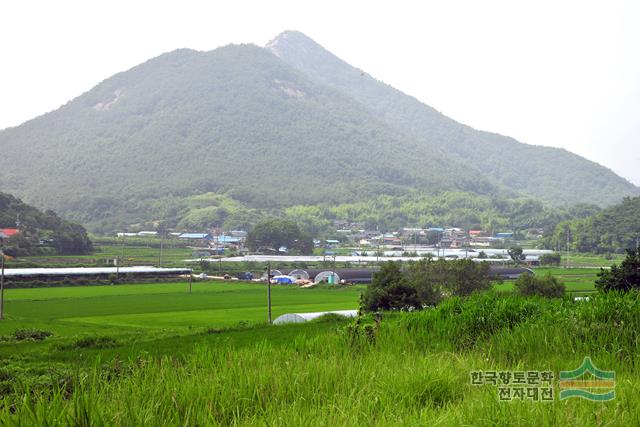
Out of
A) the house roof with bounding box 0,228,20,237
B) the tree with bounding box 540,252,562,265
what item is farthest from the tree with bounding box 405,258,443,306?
the house roof with bounding box 0,228,20,237

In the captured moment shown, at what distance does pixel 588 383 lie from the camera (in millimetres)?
5535

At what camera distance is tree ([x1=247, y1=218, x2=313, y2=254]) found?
73.2 m

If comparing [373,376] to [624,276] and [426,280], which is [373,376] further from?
[426,280]

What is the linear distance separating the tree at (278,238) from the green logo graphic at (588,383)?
67166mm

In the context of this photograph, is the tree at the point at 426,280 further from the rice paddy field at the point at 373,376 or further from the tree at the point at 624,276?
the rice paddy field at the point at 373,376

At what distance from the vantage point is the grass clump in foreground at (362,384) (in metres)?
4.32

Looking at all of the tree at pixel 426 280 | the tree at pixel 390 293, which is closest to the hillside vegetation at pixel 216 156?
the tree at pixel 426 280

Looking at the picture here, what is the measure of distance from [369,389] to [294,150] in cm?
15106

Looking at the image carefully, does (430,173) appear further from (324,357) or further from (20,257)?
(324,357)

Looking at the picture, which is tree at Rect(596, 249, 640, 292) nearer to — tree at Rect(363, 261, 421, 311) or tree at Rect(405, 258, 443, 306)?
tree at Rect(363, 261, 421, 311)

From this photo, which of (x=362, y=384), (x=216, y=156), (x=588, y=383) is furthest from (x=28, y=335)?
(x=216, y=156)

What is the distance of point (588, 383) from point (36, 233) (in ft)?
197

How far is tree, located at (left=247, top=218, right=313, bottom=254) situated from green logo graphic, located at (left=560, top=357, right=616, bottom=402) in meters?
67.2

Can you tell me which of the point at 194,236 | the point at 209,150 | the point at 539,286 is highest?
the point at 209,150
